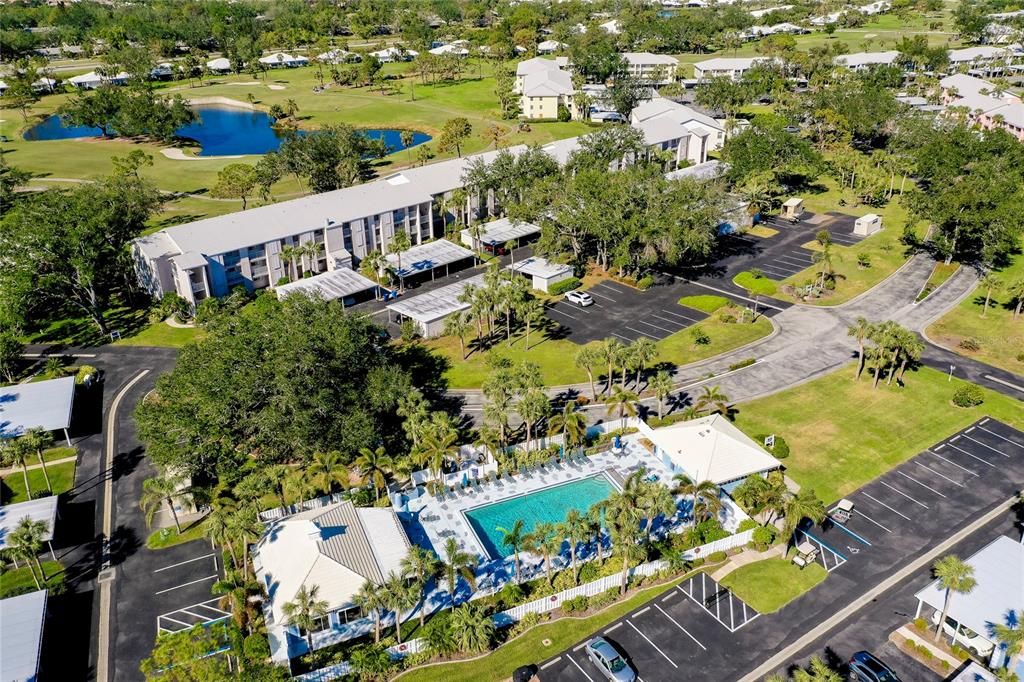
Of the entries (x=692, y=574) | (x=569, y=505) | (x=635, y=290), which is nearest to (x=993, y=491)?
(x=692, y=574)

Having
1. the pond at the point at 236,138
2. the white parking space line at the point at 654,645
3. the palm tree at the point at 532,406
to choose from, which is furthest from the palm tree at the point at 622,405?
the pond at the point at 236,138

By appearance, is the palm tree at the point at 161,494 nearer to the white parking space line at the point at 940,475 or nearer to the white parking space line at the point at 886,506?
the white parking space line at the point at 886,506

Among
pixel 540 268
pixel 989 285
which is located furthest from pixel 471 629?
pixel 989 285

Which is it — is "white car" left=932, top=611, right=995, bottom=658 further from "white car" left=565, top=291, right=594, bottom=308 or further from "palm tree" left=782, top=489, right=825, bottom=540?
"white car" left=565, top=291, right=594, bottom=308

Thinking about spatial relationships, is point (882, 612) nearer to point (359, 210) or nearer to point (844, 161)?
point (359, 210)

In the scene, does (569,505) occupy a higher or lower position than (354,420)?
lower

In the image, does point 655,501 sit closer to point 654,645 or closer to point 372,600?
point 654,645
